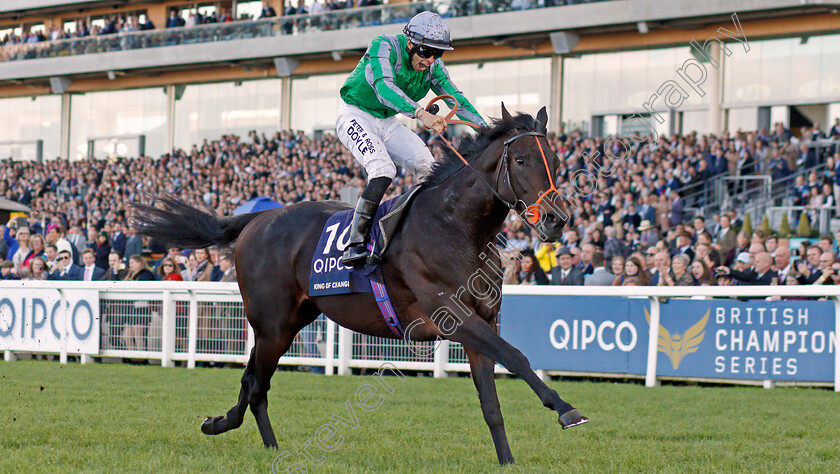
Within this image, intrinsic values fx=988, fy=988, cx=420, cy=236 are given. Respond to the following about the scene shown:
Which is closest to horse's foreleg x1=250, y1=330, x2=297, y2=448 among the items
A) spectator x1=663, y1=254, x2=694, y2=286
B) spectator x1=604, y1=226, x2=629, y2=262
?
spectator x1=663, y1=254, x2=694, y2=286

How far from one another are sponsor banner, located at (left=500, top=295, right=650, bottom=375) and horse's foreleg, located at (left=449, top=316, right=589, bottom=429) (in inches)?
179

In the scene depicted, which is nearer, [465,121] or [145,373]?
[465,121]

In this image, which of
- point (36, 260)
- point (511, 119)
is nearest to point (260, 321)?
point (511, 119)

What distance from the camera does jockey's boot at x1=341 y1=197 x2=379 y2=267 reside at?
511cm

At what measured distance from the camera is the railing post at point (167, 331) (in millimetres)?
10633

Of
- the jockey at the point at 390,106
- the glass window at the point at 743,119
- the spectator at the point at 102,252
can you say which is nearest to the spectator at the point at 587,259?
the jockey at the point at 390,106

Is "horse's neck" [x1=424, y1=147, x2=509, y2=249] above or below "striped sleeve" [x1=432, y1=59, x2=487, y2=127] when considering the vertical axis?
below

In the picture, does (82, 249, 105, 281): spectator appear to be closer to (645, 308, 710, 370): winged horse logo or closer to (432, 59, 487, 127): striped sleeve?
(645, 308, 710, 370): winged horse logo

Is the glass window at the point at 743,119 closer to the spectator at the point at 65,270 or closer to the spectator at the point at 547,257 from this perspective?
the spectator at the point at 547,257

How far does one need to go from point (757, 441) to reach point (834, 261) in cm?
435

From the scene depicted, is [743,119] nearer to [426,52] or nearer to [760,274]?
[760,274]

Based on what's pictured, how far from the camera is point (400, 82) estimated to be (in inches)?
209

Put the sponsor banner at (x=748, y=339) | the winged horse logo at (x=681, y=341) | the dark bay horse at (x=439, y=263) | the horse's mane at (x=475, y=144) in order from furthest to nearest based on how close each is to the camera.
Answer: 1. the winged horse logo at (x=681, y=341)
2. the sponsor banner at (x=748, y=339)
3. the horse's mane at (x=475, y=144)
4. the dark bay horse at (x=439, y=263)

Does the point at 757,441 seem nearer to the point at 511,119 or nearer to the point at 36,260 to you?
the point at 511,119
